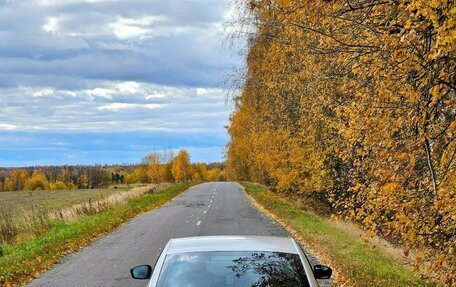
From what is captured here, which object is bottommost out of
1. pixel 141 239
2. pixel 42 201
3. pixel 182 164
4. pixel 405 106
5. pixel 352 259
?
pixel 352 259

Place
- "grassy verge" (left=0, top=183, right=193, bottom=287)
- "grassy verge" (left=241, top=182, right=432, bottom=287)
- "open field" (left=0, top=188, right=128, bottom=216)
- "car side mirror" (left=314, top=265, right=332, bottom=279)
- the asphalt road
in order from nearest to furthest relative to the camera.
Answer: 1. "car side mirror" (left=314, top=265, right=332, bottom=279)
2. "grassy verge" (left=241, top=182, right=432, bottom=287)
3. the asphalt road
4. "grassy verge" (left=0, top=183, right=193, bottom=287)
5. "open field" (left=0, top=188, right=128, bottom=216)

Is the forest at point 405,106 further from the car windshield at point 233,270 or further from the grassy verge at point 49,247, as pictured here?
the grassy verge at point 49,247

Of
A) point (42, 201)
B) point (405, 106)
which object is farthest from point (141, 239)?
point (42, 201)

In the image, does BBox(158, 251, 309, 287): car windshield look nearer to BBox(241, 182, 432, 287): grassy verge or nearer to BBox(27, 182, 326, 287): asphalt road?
BBox(241, 182, 432, 287): grassy verge

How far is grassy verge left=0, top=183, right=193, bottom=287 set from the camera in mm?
12625

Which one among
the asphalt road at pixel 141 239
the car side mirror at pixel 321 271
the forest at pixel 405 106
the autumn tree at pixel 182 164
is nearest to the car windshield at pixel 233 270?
the car side mirror at pixel 321 271

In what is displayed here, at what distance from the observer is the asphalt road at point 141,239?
11.8m

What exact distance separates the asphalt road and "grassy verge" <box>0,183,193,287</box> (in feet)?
1.28

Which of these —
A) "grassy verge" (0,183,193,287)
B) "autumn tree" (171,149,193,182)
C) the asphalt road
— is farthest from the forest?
"autumn tree" (171,149,193,182)

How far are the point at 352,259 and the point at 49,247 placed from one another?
867cm

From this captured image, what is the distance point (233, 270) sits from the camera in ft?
14.5

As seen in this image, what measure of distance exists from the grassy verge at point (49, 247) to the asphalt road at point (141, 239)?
1.28ft

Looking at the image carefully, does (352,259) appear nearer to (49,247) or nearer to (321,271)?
(321,271)

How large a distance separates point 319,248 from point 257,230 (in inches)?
177
